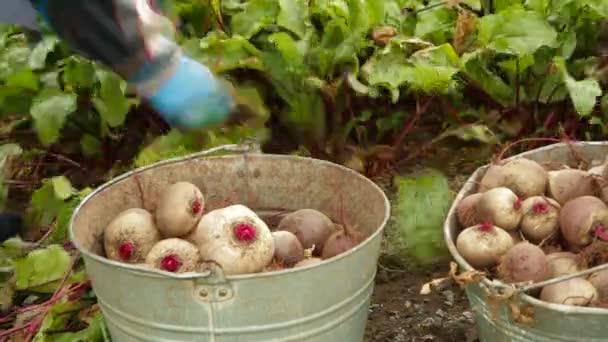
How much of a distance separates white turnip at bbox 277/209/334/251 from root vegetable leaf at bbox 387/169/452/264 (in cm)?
41

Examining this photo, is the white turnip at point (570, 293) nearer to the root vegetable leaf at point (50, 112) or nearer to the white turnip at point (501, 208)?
the white turnip at point (501, 208)

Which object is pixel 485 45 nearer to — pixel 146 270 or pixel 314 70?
pixel 314 70

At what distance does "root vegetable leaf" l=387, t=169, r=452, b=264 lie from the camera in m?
2.62

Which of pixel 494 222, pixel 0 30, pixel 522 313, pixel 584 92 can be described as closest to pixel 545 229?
pixel 494 222

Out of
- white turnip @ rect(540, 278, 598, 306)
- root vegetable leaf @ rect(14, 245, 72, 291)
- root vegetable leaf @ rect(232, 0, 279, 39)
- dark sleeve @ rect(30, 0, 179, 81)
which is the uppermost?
dark sleeve @ rect(30, 0, 179, 81)

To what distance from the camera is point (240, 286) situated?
181 centimetres

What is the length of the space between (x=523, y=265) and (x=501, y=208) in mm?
203

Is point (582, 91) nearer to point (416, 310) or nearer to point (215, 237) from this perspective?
point (416, 310)

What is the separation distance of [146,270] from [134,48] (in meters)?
0.51

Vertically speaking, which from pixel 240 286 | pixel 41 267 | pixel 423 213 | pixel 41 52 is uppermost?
pixel 240 286

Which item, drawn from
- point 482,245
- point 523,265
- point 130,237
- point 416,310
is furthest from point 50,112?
point 523,265

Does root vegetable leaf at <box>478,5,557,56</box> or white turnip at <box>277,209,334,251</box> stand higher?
root vegetable leaf at <box>478,5,557,56</box>

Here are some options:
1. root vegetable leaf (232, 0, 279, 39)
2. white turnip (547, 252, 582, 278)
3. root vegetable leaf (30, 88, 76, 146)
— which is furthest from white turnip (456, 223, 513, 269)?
root vegetable leaf (30, 88, 76, 146)

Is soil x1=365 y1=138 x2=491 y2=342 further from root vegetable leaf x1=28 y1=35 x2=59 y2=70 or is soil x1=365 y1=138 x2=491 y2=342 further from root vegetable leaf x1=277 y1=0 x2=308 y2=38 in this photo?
root vegetable leaf x1=28 y1=35 x2=59 y2=70
